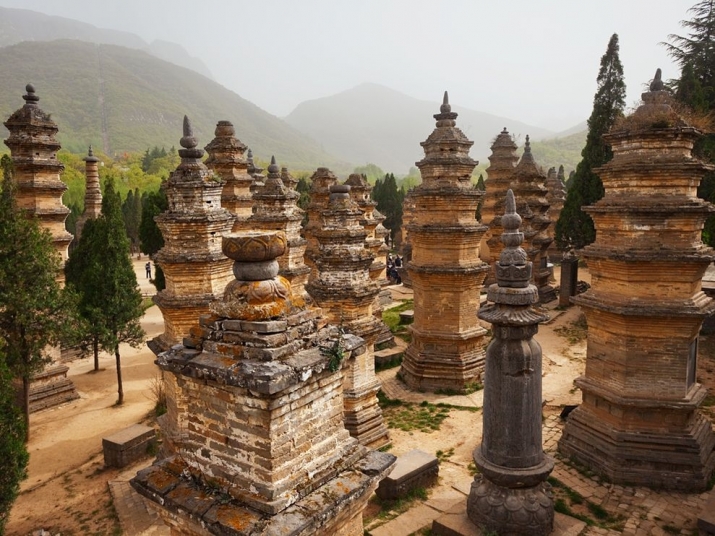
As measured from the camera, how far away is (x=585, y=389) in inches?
438

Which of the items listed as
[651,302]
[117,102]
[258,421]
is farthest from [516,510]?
[117,102]

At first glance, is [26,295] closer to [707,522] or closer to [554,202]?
[707,522]

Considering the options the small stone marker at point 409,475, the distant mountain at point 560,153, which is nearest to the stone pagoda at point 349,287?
the small stone marker at point 409,475

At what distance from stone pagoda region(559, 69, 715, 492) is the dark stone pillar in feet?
47.0

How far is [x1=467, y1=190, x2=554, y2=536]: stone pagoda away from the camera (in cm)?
813

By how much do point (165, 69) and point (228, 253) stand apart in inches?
8485

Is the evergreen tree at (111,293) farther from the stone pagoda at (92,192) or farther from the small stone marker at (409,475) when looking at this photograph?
the stone pagoda at (92,192)

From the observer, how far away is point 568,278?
25.0 metres

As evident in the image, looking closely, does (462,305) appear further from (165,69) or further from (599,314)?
(165,69)

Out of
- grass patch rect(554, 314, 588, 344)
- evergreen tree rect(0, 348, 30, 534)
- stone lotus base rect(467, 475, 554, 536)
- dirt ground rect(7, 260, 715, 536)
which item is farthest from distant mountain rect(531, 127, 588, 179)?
evergreen tree rect(0, 348, 30, 534)

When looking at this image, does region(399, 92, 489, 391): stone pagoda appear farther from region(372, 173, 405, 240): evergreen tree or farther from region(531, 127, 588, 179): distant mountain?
region(531, 127, 588, 179): distant mountain

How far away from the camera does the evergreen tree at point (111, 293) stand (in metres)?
16.3

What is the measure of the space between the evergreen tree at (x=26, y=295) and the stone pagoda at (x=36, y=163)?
67.5 inches

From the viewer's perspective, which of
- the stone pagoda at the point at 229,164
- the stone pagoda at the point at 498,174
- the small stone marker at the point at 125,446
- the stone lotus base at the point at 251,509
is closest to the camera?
the stone lotus base at the point at 251,509
